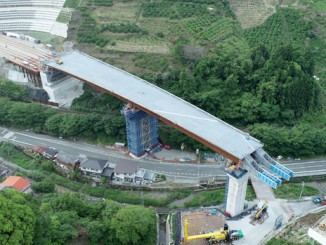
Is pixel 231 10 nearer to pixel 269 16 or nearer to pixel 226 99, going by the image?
pixel 269 16

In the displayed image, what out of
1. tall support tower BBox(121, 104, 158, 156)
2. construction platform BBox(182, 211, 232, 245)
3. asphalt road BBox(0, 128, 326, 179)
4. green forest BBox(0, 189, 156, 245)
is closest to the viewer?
green forest BBox(0, 189, 156, 245)

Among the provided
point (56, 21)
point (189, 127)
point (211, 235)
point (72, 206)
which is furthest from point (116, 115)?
point (56, 21)

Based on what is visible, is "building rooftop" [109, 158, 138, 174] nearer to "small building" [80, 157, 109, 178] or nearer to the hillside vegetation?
"small building" [80, 157, 109, 178]

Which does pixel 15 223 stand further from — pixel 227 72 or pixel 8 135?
pixel 227 72

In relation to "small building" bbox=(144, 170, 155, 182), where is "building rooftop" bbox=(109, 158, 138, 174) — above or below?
above

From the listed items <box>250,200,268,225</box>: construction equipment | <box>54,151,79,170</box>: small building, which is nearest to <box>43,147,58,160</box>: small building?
<box>54,151,79,170</box>: small building

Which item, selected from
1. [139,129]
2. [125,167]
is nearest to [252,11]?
[139,129]
